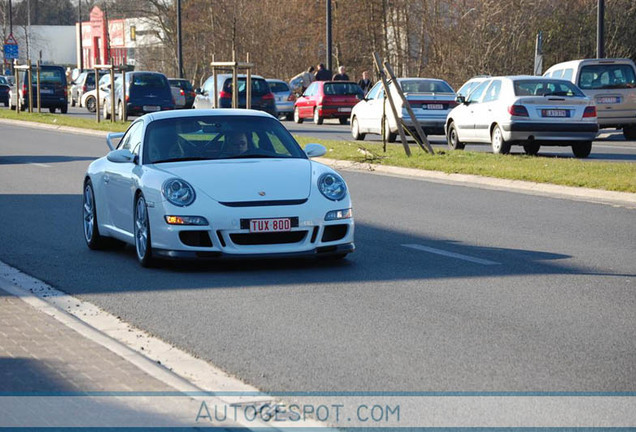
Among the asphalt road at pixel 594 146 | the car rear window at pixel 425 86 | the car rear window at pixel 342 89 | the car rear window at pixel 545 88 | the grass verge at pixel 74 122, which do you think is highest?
the car rear window at pixel 545 88

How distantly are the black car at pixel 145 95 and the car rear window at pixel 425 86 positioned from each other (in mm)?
14049

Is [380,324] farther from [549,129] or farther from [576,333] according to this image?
[549,129]

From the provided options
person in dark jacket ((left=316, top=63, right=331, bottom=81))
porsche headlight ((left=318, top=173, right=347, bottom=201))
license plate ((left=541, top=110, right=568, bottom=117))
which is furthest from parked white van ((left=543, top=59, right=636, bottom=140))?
porsche headlight ((left=318, top=173, right=347, bottom=201))

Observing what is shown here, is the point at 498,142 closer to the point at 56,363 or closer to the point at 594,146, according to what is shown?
the point at 594,146

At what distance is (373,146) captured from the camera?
27.4 meters

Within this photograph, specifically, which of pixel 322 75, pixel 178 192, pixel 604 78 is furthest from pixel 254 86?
pixel 178 192

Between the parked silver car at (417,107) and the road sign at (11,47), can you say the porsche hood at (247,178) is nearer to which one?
the parked silver car at (417,107)

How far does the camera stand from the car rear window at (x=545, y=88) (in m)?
24.7

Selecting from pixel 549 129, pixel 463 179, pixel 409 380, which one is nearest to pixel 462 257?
pixel 409 380

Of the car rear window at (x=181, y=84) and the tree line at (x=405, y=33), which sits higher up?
the tree line at (x=405, y=33)

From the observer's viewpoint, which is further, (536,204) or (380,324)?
(536,204)

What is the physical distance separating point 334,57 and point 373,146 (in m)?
38.2

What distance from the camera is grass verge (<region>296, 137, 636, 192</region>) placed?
18217mm

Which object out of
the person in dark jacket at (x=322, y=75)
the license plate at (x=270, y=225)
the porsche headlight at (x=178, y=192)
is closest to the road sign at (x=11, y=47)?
the person in dark jacket at (x=322, y=75)
